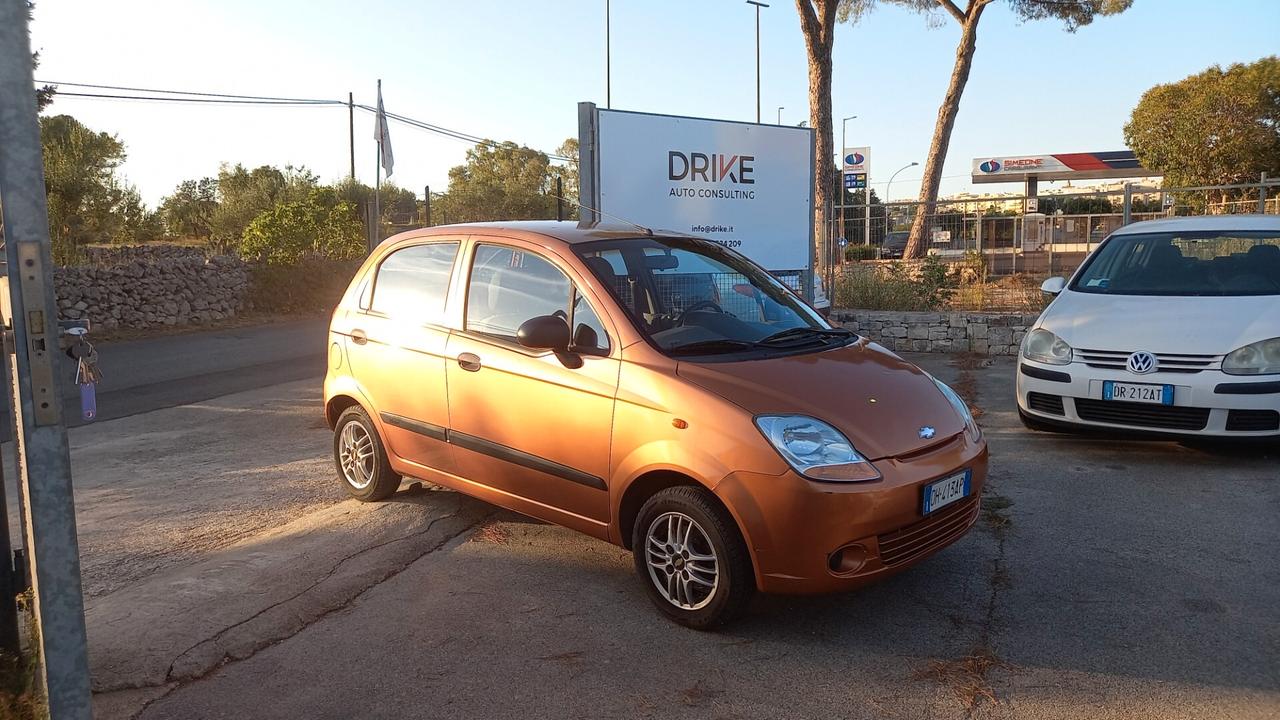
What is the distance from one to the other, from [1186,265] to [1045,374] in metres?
1.76

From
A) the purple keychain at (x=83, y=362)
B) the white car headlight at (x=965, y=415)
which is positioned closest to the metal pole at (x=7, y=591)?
the purple keychain at (x=83, y=362)

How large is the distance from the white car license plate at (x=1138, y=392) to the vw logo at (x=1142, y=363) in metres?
0.09

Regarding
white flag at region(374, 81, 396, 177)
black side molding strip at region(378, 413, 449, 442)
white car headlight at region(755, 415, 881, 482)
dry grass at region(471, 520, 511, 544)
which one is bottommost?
dry grass at region(471, 520, 511, 544)

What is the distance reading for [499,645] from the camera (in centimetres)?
382

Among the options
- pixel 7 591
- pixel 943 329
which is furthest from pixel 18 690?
pixel 943 329

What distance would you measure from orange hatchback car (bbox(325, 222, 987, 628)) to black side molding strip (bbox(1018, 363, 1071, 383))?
2382mm

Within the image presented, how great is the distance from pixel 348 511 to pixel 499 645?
1.99 m

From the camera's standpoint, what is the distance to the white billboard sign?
8789mm

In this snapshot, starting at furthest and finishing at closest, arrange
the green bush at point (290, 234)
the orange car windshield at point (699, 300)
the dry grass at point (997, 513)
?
the green bush at point (290, 234)
the dry grass at point (997, 513)
the orange car windshield at point (699, 300)

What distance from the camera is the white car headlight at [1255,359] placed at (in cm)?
598

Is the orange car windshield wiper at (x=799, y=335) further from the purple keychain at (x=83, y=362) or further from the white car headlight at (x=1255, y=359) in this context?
the white car headlight at (x=1255, y=359)

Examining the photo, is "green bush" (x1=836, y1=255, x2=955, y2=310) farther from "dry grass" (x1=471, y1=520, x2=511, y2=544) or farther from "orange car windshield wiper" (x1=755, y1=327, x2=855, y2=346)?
"dry grass" (x1=471, y1=520, x2=511, y2=544)

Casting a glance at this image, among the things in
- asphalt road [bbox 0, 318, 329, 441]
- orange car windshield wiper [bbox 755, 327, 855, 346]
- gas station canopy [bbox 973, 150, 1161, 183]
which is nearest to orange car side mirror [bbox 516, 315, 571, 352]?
orange car windshield wiper [bbox 755, 327, 855, 346]

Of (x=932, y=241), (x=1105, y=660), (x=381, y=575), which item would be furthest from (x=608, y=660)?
(x=932, y=241)
